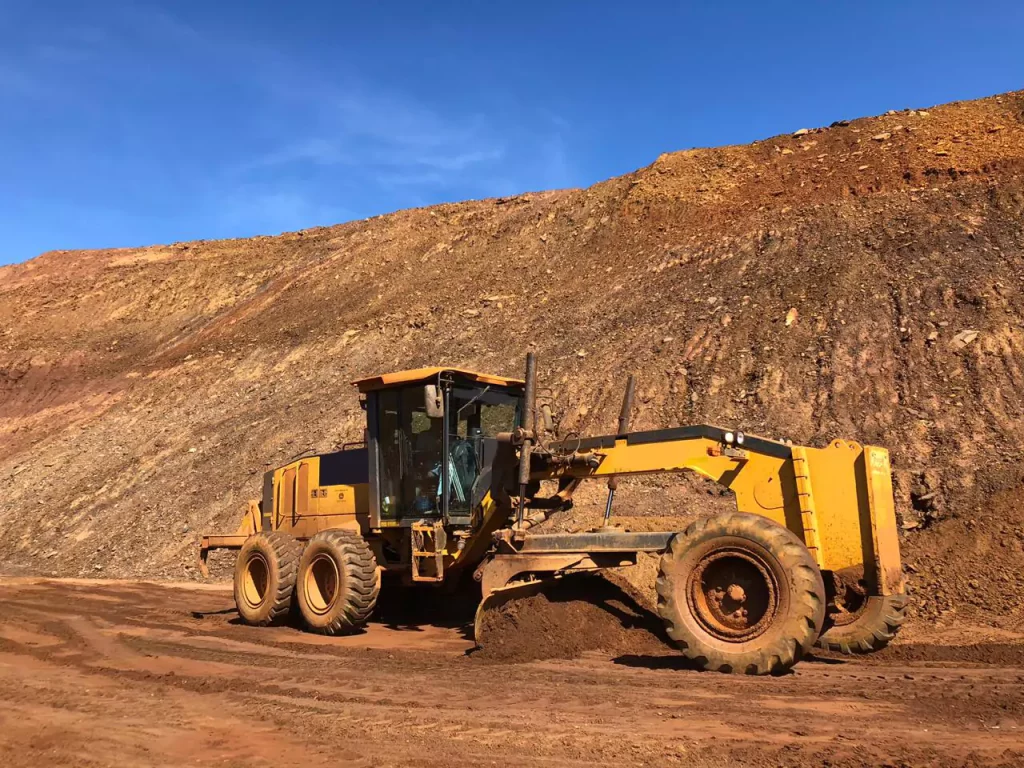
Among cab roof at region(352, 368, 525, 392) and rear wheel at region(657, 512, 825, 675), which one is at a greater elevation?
cab roof at region(352, 368, 525, 392)

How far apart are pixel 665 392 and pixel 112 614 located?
1063 cm

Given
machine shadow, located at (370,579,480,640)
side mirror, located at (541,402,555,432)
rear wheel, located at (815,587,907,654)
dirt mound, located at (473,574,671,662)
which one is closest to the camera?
rear wheel, located at (815,587,907,654)

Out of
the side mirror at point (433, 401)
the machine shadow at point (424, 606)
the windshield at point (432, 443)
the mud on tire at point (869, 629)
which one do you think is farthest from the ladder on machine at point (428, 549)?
the mud on tire at point (869, 629)

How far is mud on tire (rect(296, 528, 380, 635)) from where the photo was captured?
943 centimetres

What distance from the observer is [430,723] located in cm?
514

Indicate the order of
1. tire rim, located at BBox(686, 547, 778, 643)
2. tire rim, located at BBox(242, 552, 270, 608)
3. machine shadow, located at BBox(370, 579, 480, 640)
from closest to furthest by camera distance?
tire rim, located at BBox(686, 547, 778, 643)
machine shadow, located at BBox(370, 579, 480, 640)
tire rim, located at BBox(242, 552, 270, 608)

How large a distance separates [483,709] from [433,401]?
3.98 meters

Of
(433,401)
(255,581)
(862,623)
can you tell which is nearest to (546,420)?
(433,401)

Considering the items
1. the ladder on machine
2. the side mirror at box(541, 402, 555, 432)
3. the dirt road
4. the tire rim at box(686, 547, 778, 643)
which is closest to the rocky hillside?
the tire rim at box(686, 547, 778, 643)

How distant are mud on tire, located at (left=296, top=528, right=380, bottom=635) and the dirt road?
905 mm

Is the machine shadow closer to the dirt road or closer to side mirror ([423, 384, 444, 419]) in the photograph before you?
the dirt road

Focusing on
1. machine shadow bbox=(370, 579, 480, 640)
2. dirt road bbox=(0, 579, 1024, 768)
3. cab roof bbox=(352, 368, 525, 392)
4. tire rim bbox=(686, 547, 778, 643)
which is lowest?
dirt road bbox=(0, 579, 1024, 768)

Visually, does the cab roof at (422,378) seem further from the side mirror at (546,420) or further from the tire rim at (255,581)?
the tire rim at (255,581)

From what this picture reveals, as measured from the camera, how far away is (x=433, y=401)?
891 centimetres
